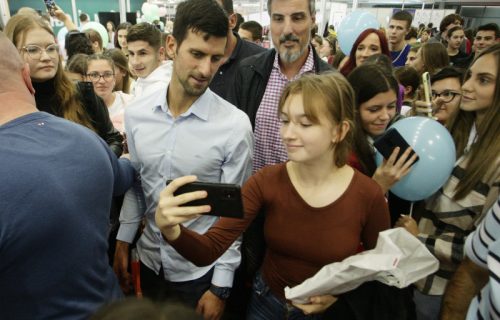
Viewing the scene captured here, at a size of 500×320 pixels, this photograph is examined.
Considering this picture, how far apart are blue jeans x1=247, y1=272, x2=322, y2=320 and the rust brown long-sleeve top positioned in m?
0.11

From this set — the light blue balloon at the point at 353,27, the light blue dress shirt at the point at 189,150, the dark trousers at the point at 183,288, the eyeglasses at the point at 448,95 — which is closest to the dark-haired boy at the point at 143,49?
the light blue dress shirt at the point at 189,150

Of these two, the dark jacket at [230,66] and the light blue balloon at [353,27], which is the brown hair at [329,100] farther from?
the light blue balloon at [353,27]

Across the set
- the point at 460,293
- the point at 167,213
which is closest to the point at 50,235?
the point at 167,213

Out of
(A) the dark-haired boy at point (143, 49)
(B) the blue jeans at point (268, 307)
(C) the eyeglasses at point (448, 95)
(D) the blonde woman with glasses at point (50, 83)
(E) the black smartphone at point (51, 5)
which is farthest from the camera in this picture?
(E) the black smartphone at point (51, 5)

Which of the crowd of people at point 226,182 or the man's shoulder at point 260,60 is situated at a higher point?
the man's shoulder at point 260,60

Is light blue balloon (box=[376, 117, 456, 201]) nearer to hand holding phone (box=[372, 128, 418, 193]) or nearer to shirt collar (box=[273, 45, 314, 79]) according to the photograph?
hand holding phone (box=[372, 128, 418, 193])

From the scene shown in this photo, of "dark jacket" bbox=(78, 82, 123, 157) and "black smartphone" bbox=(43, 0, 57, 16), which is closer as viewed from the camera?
"dark jacket" bbox=(78, 82, 123, 157)

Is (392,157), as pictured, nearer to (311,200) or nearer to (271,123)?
(311,200)

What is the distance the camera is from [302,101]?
125 centimetres

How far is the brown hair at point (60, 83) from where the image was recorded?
201 centimetres

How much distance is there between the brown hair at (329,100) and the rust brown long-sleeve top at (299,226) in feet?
0.50

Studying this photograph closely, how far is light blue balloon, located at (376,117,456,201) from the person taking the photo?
61.0 inches

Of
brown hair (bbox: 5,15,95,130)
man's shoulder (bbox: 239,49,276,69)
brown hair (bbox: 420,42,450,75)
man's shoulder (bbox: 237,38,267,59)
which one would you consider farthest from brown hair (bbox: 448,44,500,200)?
brown hair (bbox: 420,42,450,75)

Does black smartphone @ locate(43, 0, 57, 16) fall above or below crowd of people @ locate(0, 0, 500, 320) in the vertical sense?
above
